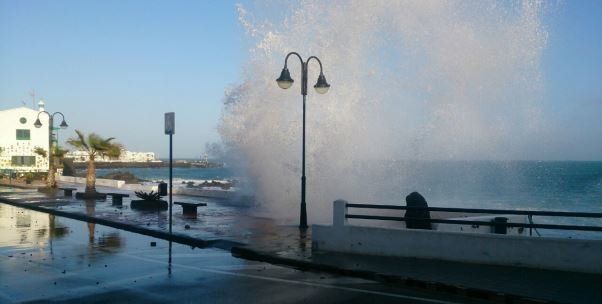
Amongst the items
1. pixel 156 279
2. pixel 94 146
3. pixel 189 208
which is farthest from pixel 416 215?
pixel 94 146

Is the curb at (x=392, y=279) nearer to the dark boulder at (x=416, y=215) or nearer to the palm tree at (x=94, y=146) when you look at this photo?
the dark boulder at (x=416, y=215)

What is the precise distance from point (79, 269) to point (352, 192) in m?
18.7

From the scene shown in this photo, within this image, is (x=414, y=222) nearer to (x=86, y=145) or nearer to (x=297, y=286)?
(x=297, y=286)

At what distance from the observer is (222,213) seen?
880 inches

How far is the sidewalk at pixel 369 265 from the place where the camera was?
348 inches

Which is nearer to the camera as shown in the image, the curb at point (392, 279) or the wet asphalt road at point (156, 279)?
the curb at point (392, 279)

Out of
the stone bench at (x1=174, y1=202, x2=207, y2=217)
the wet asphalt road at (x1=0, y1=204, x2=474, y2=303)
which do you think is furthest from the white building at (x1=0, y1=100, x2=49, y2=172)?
the wet asphalt road at (x1=0, y1=204, x2=474, y2=303)

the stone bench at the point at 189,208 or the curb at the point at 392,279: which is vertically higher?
the stone bench at the point at 189,208

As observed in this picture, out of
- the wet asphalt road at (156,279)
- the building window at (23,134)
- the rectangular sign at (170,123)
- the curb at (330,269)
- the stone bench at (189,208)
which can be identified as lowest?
the wet asphalt road at (156,279)

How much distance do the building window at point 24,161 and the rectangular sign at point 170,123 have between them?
55671 millimetres

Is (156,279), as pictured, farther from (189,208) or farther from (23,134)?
(23,134)

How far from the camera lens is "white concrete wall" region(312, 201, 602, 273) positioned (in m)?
10.2

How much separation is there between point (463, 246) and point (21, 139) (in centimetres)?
6657

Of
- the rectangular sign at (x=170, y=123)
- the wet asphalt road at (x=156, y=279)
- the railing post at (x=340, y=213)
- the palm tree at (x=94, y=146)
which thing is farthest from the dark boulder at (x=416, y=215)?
the palm tree at (x=94, y=146)
